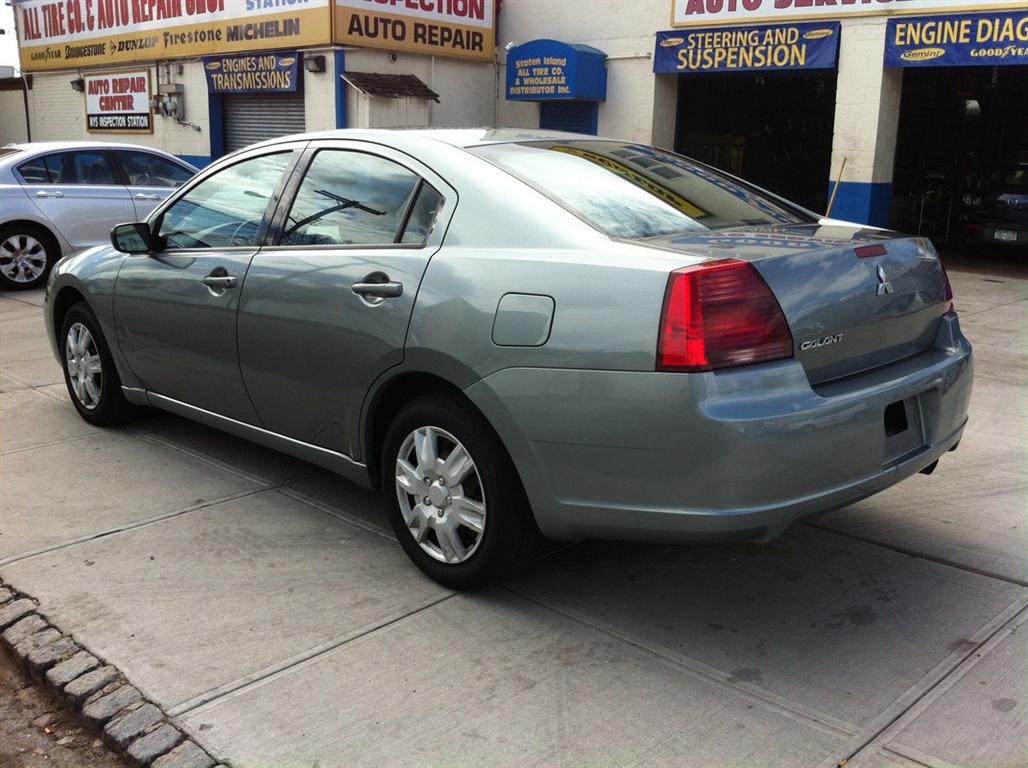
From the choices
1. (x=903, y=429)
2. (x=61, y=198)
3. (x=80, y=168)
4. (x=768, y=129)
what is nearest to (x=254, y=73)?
(x=80, y=168)

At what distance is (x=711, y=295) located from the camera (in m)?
2.98

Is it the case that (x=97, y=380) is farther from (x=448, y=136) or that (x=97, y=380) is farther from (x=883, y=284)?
Result: (x=883, y=284)

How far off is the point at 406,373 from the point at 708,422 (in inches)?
46.1

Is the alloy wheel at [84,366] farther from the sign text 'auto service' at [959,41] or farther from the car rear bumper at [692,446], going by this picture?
the sign text 'auto service' at [959,41]

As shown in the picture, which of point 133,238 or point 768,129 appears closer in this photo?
point 133,238

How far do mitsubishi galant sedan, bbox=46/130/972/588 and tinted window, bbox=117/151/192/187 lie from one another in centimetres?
738

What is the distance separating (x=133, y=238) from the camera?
495 cm

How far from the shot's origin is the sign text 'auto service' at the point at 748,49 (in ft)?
45.1

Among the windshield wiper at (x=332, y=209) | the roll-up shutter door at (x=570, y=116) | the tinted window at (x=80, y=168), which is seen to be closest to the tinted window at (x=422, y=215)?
the windshield wiper at (x=332, y=209)

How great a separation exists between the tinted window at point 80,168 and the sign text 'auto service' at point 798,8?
834cm

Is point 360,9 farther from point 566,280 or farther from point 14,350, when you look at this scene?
point 566,280

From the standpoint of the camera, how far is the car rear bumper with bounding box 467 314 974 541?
294cm

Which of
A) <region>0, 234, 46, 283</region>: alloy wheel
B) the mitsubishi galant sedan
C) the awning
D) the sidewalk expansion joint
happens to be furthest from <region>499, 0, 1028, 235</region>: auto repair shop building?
the sidewalk expansion joint

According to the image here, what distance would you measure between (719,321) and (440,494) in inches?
46.5
